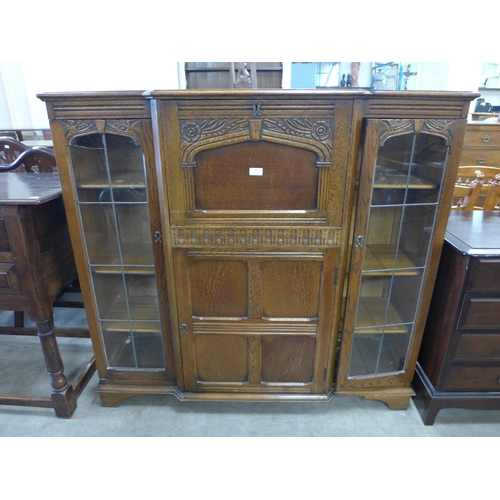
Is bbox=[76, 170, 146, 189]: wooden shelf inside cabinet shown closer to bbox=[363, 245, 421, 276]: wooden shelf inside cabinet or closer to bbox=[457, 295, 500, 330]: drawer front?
bbox=[363, 245, 421, 276]: wooden shelf inside cabinet

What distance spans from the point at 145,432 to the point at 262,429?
1.51 ft

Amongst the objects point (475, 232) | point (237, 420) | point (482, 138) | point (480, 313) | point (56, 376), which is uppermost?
point (482, 138)

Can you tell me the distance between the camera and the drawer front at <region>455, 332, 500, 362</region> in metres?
1.19

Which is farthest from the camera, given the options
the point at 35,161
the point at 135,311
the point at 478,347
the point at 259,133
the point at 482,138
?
the point at 482,138

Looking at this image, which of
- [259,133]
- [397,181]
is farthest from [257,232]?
[397,181]

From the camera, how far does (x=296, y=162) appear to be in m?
1.03

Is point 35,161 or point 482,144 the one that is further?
point 482,144

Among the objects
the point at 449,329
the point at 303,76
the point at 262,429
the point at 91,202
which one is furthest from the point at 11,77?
the point at 449,329

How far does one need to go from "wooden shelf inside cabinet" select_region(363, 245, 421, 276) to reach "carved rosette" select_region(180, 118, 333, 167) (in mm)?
416

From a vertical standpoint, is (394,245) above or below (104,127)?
below

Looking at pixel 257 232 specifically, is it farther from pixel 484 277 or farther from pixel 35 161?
pixel 35 161

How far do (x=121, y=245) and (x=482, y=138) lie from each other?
2.80 meters

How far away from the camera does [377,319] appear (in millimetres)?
1306
